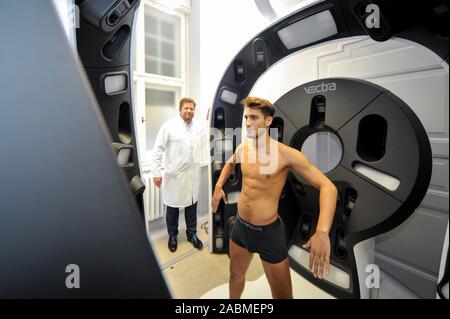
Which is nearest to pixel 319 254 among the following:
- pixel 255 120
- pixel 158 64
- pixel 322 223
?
pixel 322 223

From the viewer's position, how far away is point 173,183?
0.54 metres

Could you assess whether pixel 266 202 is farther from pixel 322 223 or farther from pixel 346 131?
pixel 346 131

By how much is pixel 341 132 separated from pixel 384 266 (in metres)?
0.34

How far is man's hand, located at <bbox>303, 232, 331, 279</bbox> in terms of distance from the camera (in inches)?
17.7

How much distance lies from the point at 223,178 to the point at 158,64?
1.08 ft

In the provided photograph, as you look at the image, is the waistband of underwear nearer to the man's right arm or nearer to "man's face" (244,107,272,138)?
the man's right arm

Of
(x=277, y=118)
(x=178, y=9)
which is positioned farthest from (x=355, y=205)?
(x=178, y=9)

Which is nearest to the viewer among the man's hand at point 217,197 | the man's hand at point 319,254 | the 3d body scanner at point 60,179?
the 3d body scanner at point 60,179

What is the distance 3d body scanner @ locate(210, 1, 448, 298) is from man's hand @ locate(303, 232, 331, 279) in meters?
0.04

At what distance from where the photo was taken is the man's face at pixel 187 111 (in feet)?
1.70

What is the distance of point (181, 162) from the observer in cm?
55

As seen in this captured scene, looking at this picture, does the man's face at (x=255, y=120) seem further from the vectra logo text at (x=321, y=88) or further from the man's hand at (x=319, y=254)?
the man's hand at (x=319, y=254)

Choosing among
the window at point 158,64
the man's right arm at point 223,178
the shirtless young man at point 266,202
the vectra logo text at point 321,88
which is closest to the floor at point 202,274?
the shirtless young man at point 266,202

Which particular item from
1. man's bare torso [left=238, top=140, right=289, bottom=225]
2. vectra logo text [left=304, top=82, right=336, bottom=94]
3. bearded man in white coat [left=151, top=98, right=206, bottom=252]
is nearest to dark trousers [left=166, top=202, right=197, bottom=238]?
bearded man in white coat [left=151, top=98, right=206, bottom=252]
